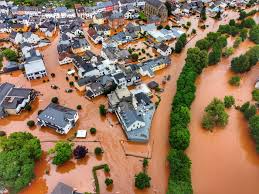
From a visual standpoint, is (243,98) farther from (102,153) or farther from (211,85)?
(102,153)

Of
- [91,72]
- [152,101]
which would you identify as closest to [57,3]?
[91,72]

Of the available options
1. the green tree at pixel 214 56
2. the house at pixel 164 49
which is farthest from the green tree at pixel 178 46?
the green tree at pixel 214 56

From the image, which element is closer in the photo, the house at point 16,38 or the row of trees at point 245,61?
the row of trees at point 245,61

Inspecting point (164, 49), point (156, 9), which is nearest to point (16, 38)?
point (164, 49)

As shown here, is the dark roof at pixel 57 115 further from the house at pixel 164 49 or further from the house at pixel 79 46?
the house at pixel 164 49

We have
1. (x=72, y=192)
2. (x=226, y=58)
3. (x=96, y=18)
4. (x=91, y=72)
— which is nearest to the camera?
(x=72, y=192)
